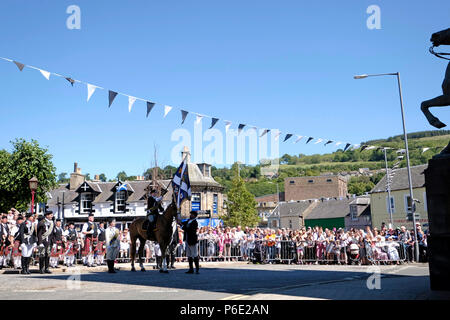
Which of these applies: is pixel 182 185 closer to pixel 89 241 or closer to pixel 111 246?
pixel 111 246

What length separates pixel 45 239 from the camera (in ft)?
57.8

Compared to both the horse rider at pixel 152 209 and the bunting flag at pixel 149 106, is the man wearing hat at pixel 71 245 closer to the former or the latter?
the horse rider at pixel 152 209

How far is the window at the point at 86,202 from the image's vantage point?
189 feet

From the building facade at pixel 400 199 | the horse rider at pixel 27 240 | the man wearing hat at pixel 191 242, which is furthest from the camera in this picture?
the building facade at pixel 400 199

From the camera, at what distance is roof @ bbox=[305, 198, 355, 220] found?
76125 mm

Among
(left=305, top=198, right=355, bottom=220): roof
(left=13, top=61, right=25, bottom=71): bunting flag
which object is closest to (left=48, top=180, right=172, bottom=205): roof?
(left=305, top=198, right=355, bottom=220): roof

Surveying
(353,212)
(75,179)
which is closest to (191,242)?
(75,179)

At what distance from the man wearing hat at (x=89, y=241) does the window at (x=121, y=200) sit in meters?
35.0

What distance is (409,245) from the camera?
23.8m

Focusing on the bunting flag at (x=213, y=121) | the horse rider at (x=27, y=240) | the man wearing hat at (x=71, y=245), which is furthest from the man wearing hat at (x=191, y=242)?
the man wearing hat at (x=71, y=245)

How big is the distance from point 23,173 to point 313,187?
7403 cm
